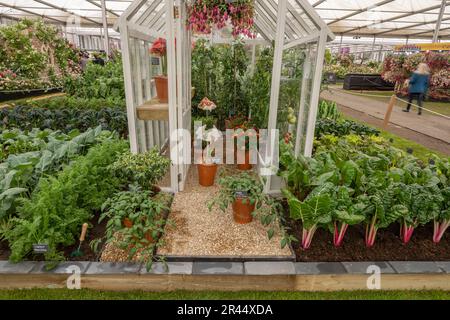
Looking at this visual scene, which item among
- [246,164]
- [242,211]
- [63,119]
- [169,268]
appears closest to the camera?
[169,268]

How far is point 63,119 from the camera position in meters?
4.88

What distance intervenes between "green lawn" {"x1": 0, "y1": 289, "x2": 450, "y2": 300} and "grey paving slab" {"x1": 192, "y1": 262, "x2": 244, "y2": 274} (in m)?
0.15

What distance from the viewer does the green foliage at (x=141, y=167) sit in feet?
9.57

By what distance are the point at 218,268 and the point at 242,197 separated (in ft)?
2.36

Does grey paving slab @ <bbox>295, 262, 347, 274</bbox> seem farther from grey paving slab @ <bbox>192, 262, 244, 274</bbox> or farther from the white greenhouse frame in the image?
the white greenhouse frame

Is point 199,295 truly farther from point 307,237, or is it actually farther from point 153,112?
point 153,112

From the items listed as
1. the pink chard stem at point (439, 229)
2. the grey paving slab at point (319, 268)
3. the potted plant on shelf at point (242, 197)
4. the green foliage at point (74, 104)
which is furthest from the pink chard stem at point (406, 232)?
the green foliage at point (74, 104)

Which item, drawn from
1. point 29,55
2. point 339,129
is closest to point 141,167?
point 339,129

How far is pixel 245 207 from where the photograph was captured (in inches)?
113

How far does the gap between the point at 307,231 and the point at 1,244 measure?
260 cm

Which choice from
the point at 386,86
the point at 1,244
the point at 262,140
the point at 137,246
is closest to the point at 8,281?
the point at 1,244

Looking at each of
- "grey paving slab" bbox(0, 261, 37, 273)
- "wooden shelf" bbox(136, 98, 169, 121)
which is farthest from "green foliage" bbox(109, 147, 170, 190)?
"grey paving slab" bbox(0, 261, 37, 273)
